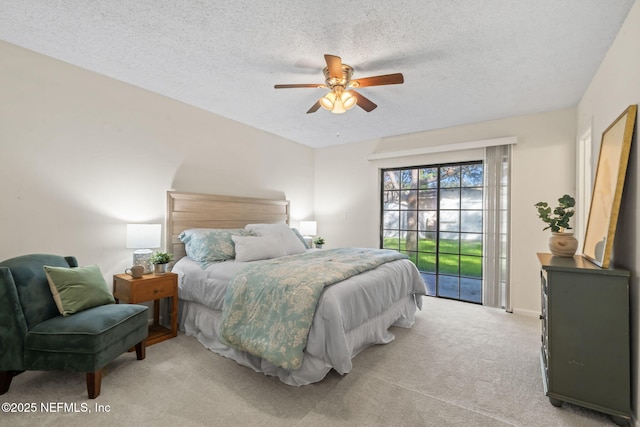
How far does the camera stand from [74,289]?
7.10ft

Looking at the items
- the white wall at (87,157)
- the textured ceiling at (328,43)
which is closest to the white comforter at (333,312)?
the white wall at (87,157)

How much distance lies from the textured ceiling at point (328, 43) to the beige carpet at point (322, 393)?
257cm

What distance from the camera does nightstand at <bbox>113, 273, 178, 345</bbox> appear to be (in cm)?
259

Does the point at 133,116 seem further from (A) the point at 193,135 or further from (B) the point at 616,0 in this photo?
(B) the point at 616,0

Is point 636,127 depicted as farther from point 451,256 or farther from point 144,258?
point 144,258

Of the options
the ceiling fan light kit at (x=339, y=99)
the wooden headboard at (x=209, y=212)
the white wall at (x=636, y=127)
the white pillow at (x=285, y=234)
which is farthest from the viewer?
the white pillow at (x=285, y=234)

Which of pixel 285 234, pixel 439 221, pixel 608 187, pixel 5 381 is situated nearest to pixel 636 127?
pixel 608 187

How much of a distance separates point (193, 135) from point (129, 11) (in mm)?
1784

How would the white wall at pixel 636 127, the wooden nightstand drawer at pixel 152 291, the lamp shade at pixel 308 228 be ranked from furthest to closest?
1. the lamp shade at pixel 308 228
2. the wooden nightstand drawer at pixel 152 291
3. the white wall at pixel 636 127

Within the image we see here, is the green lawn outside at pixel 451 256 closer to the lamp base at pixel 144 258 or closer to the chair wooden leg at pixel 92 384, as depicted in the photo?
the lamp base at pixel 144 258

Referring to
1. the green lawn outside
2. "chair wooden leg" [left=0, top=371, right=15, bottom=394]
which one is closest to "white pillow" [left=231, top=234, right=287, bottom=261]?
"chair wooden leg" [left=0, top=371, right=15, bottom=394]

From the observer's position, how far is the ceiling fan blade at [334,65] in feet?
6.72

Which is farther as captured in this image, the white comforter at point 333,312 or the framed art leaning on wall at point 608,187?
the white comforter at point 333,312

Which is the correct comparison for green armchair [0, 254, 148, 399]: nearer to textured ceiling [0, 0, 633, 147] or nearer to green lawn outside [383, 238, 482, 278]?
textured ceiling [0, 0, 633, 147]
